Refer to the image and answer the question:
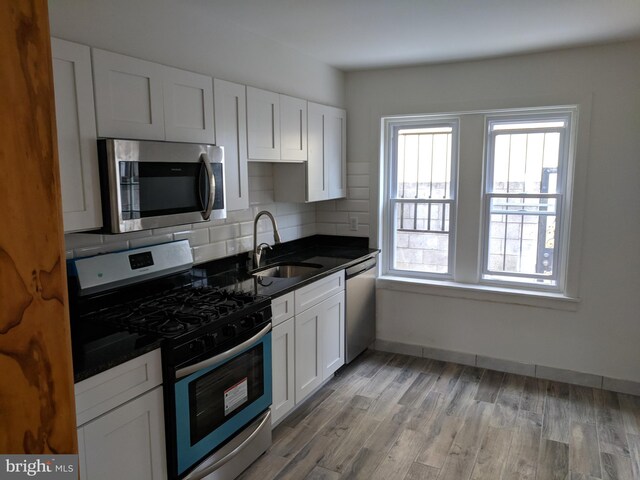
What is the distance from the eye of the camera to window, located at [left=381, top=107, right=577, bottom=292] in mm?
3582

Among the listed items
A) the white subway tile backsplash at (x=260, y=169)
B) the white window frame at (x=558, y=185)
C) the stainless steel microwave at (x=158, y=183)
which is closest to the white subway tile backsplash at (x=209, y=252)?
the stainless steel microwave at (x=158, y=183)

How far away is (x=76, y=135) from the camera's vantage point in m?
1.88

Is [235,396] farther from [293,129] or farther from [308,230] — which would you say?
[308,230]

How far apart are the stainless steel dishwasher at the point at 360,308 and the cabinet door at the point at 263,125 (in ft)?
3.51

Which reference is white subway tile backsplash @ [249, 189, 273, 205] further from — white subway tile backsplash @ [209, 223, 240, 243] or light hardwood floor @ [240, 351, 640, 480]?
light hardwood floor @ [240, 351, 640, 480]

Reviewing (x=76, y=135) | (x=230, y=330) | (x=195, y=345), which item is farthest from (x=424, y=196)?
(x=76, y=135)

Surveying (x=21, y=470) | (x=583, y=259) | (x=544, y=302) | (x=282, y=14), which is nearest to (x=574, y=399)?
(x=544, y=302)

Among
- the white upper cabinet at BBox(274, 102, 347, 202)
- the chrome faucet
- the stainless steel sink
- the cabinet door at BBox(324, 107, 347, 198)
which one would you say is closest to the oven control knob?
the chrome faucet

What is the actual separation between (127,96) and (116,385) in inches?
48.1

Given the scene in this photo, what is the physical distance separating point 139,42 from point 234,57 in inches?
27.8

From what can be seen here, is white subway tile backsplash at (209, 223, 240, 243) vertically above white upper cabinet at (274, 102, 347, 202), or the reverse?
white upper cabinet at (274, 102, 347, 202)

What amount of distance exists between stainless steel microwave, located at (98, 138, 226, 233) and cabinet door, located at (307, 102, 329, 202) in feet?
3.56

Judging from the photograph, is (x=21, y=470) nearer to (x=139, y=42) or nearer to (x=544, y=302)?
(x=139, y=42)

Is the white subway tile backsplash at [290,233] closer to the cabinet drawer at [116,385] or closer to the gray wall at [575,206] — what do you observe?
the gray wall at [575,206]
